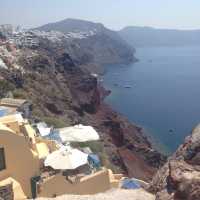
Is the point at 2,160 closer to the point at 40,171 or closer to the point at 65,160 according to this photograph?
the point at 40,171

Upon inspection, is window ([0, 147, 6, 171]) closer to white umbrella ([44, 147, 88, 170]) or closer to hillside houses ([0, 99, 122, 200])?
hillside houses ([0, 99, 122, 200])

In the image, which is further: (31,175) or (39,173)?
(39,173)

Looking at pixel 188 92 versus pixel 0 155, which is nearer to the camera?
pixel 0 155

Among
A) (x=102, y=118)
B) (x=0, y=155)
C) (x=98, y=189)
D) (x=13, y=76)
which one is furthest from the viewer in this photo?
(x=102, y=118)

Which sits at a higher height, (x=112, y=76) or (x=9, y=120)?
(x=9, y=120)

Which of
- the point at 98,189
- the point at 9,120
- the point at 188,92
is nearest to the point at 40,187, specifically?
the point at 98,189

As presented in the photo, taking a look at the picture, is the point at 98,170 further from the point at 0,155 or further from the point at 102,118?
the point at 102,118

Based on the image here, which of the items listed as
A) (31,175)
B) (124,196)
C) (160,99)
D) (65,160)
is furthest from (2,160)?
(160,99)

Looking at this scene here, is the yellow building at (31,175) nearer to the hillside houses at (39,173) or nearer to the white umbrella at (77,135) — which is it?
the hillside houses at (39,173)
